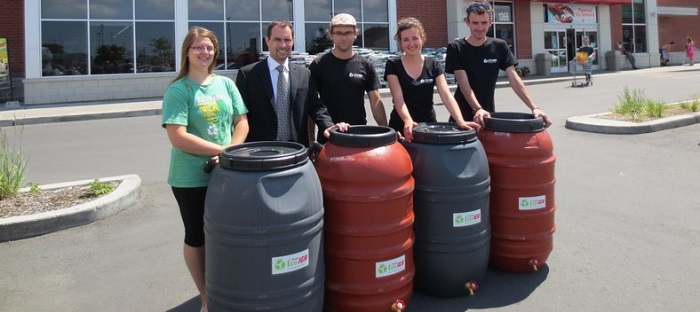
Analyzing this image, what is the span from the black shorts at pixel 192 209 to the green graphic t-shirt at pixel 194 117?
0.04 meters

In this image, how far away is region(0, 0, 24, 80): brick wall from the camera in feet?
58.3

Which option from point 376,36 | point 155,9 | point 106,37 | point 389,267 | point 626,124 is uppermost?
point 155,9

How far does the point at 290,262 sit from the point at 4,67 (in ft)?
59.4

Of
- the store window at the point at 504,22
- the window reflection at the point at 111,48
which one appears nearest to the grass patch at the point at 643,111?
the store window at the point at 504,22

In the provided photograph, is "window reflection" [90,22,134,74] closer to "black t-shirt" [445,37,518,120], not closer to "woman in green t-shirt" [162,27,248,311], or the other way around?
"black t-shirt" [445,37,518,120]

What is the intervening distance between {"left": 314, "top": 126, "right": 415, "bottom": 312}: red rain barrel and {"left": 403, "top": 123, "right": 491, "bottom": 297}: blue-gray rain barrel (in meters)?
0.25

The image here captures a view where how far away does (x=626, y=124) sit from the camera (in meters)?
9.81

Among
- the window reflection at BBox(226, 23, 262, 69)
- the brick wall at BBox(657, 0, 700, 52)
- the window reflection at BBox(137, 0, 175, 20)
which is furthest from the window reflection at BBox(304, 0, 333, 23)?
the brick wall at BBox(657, 0, 700, 52)

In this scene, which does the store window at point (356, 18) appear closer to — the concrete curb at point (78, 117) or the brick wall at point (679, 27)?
the concrete curb at point (78, 117)

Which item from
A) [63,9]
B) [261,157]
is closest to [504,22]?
[63,9]

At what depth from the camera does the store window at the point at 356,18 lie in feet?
69.5

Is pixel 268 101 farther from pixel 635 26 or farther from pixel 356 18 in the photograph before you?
pixel 635 26

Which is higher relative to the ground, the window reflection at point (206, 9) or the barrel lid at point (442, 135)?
the window reflection at point (206, 9)

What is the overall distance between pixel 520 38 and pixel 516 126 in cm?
2440
